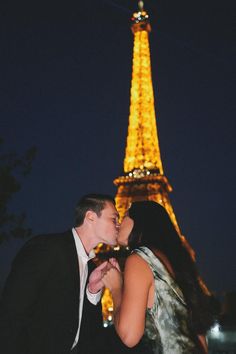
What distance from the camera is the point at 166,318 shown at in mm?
3502

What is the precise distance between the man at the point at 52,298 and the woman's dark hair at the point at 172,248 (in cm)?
64

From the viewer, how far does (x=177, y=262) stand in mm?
3818

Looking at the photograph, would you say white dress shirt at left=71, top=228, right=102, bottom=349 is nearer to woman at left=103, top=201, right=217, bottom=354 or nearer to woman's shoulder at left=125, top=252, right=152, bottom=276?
woman at left=103, top=201, right=217, bottom=354

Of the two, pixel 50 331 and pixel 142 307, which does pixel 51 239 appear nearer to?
pixel 50 331

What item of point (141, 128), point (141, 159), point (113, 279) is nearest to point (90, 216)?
point (113, 279)

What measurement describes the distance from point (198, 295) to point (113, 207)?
1422 mm

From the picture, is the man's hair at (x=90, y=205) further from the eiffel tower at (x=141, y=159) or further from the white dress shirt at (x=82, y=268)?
the eiffel tower at (x=141, y=159)

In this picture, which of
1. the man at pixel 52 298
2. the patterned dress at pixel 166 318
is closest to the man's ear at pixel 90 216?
the man at pixel 52 298

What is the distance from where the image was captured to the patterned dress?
3.44 m

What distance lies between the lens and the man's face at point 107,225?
455 cm

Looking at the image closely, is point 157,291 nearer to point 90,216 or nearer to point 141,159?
point 90,216

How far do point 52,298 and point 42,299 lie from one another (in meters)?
Result: 0.09

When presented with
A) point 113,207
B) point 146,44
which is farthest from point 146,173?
point 113,207

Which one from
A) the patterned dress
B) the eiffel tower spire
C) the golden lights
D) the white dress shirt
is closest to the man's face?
the white dress shirt
